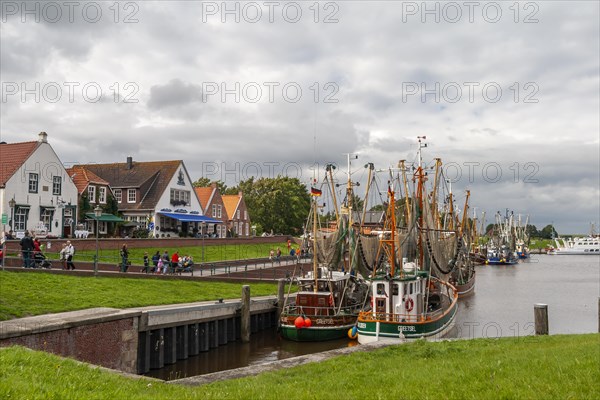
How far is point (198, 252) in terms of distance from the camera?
180ft

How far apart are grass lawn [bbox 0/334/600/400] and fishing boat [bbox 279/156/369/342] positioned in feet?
56.9

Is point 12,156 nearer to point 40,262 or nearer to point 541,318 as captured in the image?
point 40,262

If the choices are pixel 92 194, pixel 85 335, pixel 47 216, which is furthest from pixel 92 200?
pixel 85 335

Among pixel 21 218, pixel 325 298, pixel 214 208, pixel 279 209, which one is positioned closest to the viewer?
pixel 325 298

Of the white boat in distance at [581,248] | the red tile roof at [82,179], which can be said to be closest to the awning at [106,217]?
the red tile roof at [82,179]

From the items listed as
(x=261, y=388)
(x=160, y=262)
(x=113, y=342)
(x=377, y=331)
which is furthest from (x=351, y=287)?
(x=261, y=388)

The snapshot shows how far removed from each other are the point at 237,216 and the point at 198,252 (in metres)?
29.8

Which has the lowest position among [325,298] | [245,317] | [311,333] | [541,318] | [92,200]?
[311,333]

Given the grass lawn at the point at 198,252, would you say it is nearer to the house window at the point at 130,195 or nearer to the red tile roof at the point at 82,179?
the red tile roof at the point at 82,179

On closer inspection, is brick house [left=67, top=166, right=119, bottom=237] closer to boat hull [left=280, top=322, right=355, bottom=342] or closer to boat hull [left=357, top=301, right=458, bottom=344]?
boat hull [left=280, top=322, right=355, bottom=342]

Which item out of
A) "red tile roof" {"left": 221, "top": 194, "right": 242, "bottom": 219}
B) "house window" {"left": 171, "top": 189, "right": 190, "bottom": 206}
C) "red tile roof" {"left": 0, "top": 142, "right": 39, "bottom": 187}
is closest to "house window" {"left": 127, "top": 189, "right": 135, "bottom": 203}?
"house window" {"left": 171, "top": 189, "right": 190, "bottom": 206}

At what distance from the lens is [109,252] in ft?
147

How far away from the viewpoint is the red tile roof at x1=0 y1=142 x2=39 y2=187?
45178 mm

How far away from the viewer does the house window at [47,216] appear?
48.2 m
